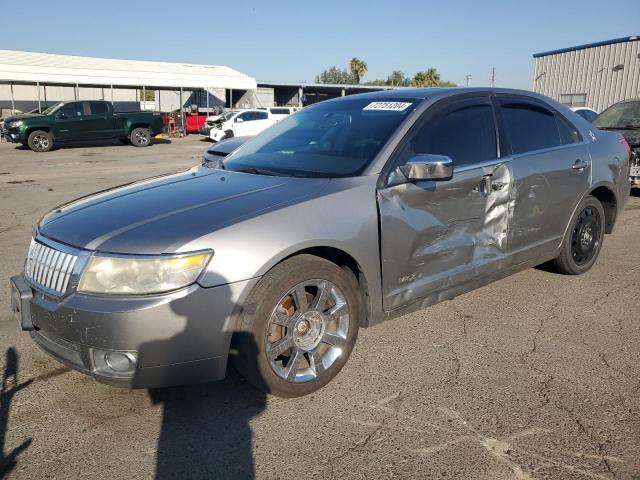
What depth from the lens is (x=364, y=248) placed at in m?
3.05

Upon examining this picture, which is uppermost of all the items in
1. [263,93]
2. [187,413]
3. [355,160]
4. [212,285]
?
[263,93]

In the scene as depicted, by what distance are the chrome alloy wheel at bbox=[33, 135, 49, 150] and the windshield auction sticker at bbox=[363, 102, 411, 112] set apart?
18826 mm

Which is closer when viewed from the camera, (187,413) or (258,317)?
(258,317)

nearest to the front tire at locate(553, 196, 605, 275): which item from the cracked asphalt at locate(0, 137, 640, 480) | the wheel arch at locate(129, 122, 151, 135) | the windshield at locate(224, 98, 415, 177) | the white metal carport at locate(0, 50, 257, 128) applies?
the cracked asphalt at locate(0, 137, 640, 480)

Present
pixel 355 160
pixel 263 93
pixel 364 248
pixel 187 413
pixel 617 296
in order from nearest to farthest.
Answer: pixel 187 413 < pixel 364 248 < pixel 355 160 < pixel 617 296 < pixel 263 93

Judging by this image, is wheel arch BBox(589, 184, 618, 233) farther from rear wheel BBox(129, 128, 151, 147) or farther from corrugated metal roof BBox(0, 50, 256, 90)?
corrugated metal roof BBox(0, 50, 256, 90)

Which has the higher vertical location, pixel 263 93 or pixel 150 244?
pixel 263 93

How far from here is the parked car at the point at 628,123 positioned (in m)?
8.30

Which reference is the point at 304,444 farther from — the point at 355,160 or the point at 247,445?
the point at 355,160

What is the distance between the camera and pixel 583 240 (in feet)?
16.0

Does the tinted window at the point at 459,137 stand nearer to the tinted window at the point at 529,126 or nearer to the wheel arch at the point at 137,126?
the tinted window at the point at 529,126

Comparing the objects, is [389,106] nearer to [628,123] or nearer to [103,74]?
[628,123]

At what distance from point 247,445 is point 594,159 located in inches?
153

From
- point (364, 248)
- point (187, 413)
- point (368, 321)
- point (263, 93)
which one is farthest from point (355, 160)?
point (263, 93)
